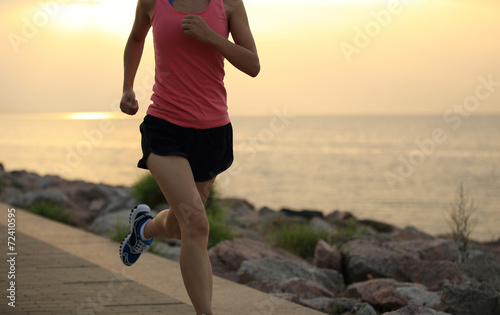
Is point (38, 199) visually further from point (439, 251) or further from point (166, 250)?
point (439, 251)

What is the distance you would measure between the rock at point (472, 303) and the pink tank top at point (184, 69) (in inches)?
97.0

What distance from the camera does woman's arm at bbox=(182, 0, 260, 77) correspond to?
140 inches

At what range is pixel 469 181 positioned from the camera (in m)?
36.1

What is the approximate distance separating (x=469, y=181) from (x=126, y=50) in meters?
34.0

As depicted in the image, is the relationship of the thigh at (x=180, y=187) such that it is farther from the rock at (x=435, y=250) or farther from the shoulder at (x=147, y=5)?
the rock at (x=435, y=250)

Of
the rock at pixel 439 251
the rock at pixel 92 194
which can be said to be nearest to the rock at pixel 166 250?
the rock at pixel 439 251

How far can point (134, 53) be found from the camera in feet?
14.0

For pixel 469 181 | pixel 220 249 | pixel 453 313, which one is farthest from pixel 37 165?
pixel 453 313

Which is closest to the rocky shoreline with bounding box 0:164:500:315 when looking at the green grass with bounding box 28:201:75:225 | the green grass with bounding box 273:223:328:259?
the green grass with bounding box 273:223:328:259

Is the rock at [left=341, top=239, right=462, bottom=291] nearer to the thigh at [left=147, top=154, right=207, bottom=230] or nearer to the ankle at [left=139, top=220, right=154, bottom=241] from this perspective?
the ankle at [left=139, top=220, right=154, bottom=241]

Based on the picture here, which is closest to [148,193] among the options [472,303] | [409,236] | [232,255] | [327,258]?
[409,236]

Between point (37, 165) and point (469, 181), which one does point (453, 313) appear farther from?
point (37, 165)

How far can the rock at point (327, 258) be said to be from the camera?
744cm

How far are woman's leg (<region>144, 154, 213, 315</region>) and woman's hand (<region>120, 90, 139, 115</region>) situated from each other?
1.60 ft
